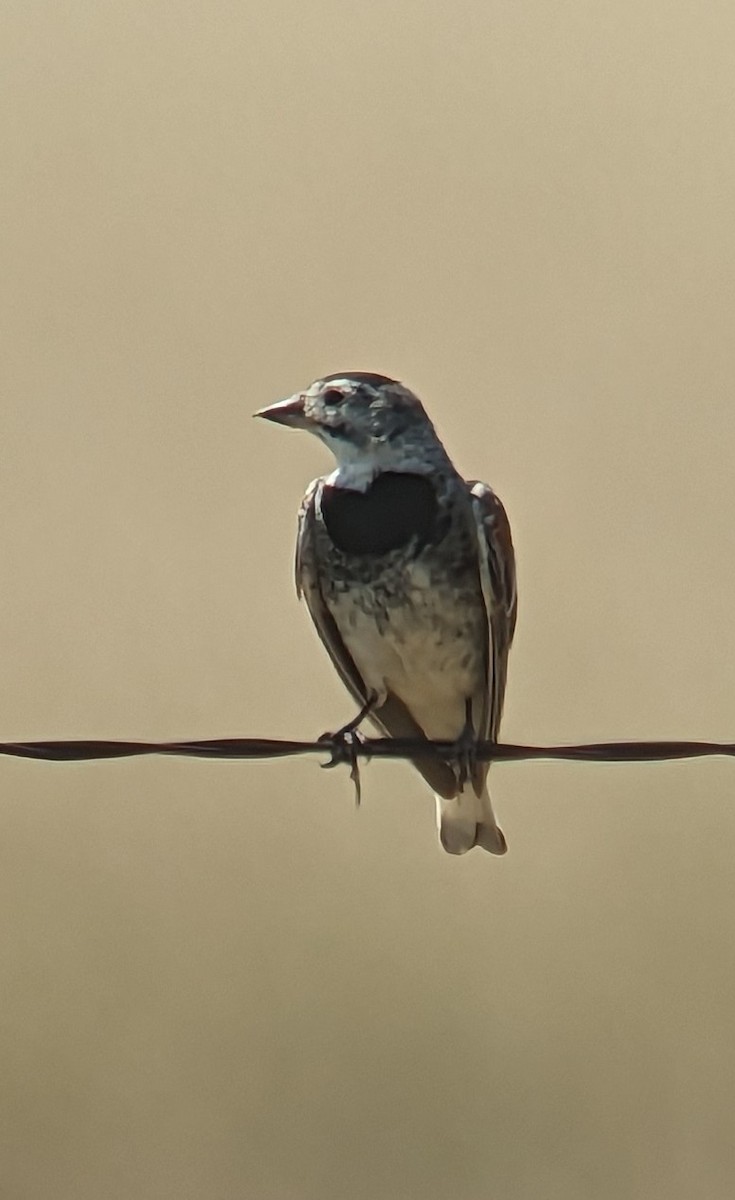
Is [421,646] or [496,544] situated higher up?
[496,544]

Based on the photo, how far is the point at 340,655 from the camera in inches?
291

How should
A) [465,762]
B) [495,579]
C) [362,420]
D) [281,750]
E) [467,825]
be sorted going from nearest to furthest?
[281,750] < [465,762] < [495,579] < [362,420] < [467,825]

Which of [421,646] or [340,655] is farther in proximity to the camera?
[340,655]

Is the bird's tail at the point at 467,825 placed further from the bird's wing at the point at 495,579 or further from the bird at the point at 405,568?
the bird's wing at the point at 495,579

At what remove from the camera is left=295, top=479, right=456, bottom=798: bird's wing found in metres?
7.19

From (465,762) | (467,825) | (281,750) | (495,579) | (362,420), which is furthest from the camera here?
(467,825)

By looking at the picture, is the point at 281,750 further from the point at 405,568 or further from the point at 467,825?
the point at 467,825

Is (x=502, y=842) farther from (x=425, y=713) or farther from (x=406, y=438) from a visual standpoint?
(x=406, y=438)

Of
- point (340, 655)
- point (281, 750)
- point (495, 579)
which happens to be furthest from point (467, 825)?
point (281, 750)

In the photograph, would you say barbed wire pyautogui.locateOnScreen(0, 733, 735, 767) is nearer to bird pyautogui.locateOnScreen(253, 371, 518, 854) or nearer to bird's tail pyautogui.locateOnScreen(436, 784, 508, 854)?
bird pyautogui.locateOnScreen(253, 371, 518, 854)

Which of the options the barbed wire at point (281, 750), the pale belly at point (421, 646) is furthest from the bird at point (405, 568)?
the barbed wire at point (281, 750)

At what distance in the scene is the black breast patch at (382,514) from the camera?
6.93 metres

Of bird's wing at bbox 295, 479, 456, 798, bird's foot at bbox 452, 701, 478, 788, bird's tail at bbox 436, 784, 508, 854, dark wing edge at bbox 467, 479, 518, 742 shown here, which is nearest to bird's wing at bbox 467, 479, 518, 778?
dark wing edge at bbox 467, 479, 518, 742

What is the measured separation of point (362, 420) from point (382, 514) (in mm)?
506
